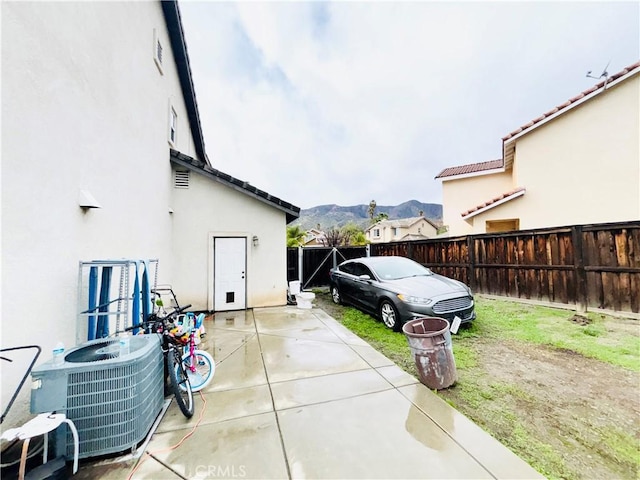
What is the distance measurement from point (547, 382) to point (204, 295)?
291 inches

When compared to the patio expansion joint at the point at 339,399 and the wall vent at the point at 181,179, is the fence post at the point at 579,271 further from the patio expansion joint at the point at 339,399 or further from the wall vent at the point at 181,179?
the wall vent at the point at 181,179

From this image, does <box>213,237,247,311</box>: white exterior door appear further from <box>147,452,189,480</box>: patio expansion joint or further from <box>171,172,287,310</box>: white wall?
<box>147,452,189,480</box>: patio expansion joint

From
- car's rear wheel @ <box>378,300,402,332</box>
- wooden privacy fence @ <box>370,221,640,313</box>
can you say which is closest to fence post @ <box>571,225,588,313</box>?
wooden privacy fence @ <box>370,221,640,313</box>

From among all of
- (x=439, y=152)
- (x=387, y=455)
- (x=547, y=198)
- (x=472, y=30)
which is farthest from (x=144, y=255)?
(x=439, y=152)

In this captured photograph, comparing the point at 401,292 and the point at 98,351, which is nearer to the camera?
the point at 98,351

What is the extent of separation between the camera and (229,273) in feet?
24.4

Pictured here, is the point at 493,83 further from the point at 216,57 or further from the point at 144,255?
the point at 144,255

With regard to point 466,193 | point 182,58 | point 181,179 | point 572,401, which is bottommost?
point 572,401

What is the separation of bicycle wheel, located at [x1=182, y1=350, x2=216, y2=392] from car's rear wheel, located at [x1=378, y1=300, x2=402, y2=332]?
3.68 metres

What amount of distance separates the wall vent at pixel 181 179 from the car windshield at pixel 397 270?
5829mm

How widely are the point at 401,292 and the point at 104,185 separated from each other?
557cm

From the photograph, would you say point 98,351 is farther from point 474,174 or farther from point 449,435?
point 474,174

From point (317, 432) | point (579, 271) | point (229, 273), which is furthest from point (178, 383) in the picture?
point (579, 271)

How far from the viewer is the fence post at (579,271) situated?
5988mm
